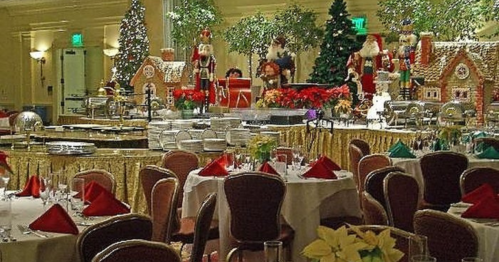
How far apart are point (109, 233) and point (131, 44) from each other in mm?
14719

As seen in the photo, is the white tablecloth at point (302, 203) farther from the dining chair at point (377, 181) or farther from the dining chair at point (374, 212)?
the dining chair at point (374, 212)

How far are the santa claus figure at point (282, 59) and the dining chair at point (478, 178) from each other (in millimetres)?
8566

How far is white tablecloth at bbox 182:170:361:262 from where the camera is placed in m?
6.02

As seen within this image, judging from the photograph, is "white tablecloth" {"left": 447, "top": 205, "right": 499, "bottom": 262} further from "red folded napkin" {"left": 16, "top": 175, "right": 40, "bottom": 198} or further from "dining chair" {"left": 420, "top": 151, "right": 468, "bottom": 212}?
"dining chair" {"left": 420, "top": 151, "right": 468, "bottom": 212}

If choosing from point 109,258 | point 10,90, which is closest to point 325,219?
point 109,258

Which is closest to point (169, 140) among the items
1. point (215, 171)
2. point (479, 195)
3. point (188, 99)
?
point (215, 171)

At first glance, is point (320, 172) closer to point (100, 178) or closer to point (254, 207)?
point (254, 207)

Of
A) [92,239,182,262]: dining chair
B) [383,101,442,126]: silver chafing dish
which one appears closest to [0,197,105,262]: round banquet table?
[92,239,182,262]: dining chair

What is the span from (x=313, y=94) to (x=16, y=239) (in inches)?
347

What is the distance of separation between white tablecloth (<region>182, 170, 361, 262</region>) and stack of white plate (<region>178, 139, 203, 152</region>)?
176cm

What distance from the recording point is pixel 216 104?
580 inches

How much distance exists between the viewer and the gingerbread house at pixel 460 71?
12219mm

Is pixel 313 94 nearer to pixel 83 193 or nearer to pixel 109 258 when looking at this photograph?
pixel 83 193

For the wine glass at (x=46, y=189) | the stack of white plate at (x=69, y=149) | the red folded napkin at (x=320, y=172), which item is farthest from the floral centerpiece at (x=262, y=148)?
the wine glass at (x=46, y=189)
